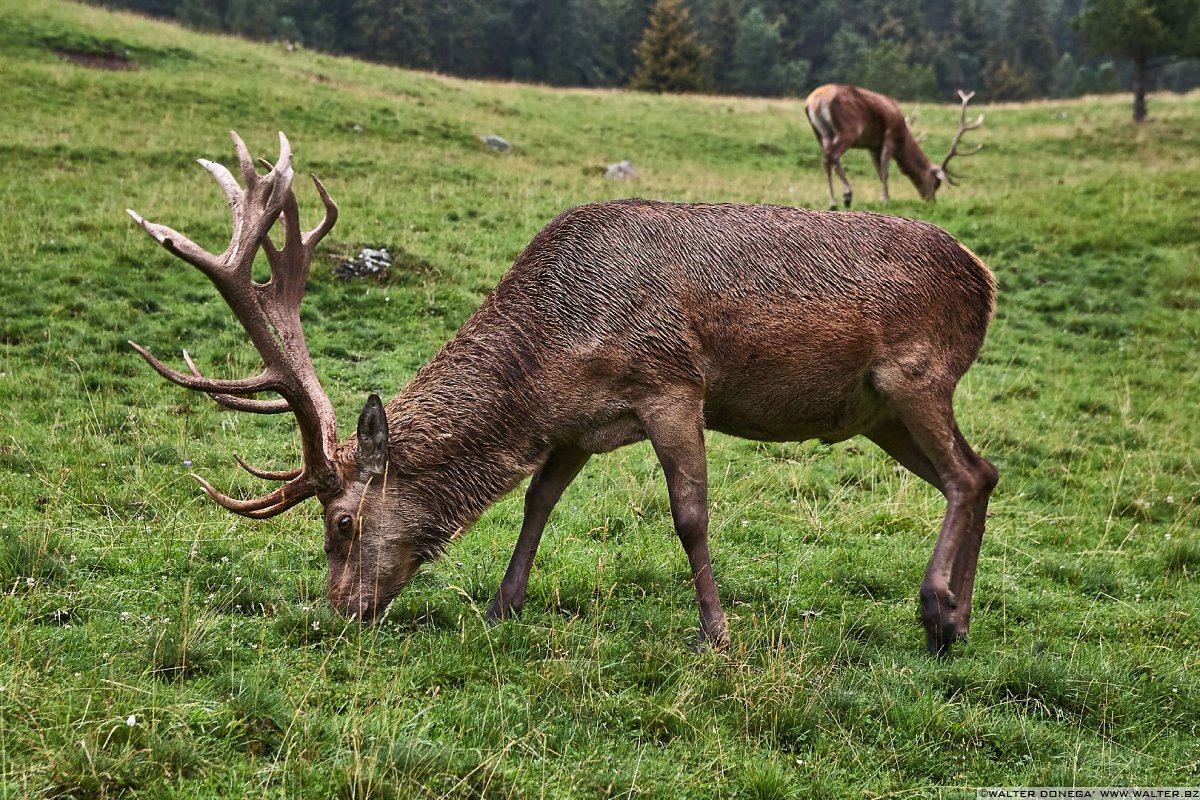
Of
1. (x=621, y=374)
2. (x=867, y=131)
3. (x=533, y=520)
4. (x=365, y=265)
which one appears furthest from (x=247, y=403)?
(x=867, y=131)

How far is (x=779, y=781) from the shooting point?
383 cm

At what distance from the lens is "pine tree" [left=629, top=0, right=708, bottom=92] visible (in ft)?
203

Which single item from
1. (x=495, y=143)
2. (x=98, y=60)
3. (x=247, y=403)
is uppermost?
(x=98, y=60)

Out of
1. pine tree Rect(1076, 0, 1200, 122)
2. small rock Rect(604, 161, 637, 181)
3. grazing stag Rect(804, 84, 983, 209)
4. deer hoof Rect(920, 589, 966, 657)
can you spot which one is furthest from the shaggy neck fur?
pine tree Rect(1076, 0, 1200, 122)

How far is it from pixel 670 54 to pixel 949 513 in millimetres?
60311

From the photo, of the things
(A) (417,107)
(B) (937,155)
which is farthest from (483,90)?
(B) (937,155)

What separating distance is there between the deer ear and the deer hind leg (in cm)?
285

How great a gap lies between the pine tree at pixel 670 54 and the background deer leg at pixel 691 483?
5949cm

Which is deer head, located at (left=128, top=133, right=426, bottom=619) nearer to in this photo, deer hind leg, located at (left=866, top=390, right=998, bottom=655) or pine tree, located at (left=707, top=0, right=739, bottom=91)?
deer hind leg, located at (left=866, top=390, right=998, bottom=655)

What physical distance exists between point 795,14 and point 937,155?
2337 inches

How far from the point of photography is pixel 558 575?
6.01 metres

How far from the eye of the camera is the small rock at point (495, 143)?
81.5 ft

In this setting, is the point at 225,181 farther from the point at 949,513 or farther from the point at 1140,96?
the point at 1140,96

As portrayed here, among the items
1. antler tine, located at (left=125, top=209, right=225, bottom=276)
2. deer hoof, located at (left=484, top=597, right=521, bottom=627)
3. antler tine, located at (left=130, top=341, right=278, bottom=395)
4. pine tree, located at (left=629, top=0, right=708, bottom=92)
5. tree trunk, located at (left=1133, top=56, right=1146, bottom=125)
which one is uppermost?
pine tree, located at (left=629, top=0, right=708, bottom=92)
